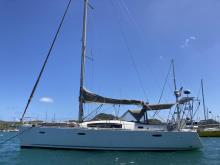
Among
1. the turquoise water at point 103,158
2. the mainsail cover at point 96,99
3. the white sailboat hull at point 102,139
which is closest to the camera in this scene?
the turquoise water at point 103,158

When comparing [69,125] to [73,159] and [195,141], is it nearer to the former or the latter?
[73,159]

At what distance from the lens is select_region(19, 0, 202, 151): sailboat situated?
78.3ft

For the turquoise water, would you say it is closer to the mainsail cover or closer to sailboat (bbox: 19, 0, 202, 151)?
sailboat (bbox: 19, 0, 202, 151)

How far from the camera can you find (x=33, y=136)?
24.5 metres

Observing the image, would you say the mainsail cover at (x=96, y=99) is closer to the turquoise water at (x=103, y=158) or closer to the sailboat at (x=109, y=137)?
the sailboat at (x=109, y=137)

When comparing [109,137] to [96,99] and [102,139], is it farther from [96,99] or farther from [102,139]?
[96,99]


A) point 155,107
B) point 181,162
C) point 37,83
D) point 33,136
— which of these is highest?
point 37,83

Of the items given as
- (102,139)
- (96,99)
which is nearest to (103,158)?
(102,139)

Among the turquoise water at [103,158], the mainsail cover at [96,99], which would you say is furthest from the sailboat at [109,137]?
the mainsail cover at [96,99]

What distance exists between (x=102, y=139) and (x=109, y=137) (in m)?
0.58

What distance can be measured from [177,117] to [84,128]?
26.7 ft

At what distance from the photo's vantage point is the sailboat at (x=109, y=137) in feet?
78.3

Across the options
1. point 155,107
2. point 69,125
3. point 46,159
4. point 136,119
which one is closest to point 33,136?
point 69,125

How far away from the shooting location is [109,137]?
2386 centimetres
